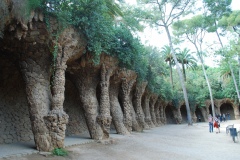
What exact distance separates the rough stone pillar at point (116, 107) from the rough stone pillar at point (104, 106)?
1.94 metres

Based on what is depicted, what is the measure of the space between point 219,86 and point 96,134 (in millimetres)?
33352

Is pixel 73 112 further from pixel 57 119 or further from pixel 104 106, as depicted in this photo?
pixel 57 119

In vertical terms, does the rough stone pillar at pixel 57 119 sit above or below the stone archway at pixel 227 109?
below

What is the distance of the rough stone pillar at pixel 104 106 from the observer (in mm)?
10797

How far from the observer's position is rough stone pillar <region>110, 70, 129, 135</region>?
44.3 feet

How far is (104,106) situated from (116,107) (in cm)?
250

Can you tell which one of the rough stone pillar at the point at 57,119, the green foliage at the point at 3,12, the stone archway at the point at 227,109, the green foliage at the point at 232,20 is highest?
the green foliage at the point at 232,20

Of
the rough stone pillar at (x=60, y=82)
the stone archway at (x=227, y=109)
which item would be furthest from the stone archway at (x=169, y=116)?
the rough stone pillar at (x=60, y=82)

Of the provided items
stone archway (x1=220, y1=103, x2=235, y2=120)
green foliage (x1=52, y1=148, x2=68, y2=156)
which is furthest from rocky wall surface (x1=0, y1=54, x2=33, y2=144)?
stone archway (x1=220, y1=103, x2=235, y2=120)

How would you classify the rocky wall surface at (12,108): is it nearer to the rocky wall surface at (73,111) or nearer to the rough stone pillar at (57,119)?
A: the rough stone pillar at (57,119)

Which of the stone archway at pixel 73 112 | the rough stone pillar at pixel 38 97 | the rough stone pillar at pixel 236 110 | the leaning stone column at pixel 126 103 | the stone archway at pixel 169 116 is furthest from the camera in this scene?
the rough stone pillar at pixel 236 110

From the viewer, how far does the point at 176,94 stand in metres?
32.4

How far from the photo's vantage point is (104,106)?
11.4 meters

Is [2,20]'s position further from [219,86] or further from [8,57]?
[219,86]
